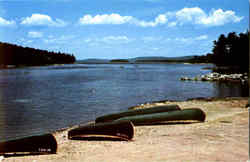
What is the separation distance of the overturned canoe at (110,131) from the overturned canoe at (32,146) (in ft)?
5.58

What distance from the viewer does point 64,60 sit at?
191 metres

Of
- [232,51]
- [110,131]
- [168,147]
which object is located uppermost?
[232,51]

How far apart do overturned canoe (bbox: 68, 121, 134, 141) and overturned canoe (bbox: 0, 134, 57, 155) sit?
170 centimetres

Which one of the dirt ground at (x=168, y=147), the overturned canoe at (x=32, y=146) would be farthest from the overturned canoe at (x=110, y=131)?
the overturned canoe at (x=32, y=146)

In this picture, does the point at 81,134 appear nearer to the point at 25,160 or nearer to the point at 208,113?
the point at 25,160

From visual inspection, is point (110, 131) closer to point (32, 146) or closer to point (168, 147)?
point (168, 147)

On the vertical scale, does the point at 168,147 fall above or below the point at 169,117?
below

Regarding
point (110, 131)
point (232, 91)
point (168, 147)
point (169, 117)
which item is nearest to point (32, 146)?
point (110, 131)

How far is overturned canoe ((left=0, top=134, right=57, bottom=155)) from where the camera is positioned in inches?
316

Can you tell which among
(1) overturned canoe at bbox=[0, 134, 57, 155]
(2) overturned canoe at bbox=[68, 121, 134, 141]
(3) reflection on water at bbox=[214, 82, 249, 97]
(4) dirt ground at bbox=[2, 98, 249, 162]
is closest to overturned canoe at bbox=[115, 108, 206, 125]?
(4) dirt ground at bbox=[2, 98, 249, 162]

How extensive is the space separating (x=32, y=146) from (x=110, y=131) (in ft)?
8.22

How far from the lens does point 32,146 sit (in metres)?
8.03

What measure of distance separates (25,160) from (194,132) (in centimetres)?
562

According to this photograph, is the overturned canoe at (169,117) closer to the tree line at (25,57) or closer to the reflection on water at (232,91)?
the reflection on water at (232,91)
